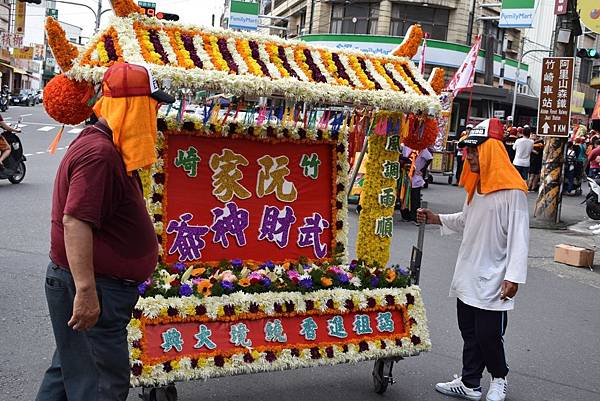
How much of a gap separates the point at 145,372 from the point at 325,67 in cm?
223

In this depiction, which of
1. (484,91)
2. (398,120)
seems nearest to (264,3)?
(484,91)

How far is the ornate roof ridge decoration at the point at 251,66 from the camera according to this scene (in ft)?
12.1

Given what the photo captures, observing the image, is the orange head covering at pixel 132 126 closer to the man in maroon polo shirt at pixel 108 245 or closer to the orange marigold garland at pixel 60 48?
the man in maroon polo shirt at pixel 108 245

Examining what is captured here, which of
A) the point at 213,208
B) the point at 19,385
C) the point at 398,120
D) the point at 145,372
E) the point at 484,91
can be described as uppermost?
the point at 484,91

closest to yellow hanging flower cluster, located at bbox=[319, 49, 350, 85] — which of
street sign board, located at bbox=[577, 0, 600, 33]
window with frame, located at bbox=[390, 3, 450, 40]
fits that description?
street sign board, located at bbox=[577, 0, 600, 33]

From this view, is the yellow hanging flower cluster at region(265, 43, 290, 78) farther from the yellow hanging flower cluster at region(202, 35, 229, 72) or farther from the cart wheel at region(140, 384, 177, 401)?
the cart wheel at region(140, 384, 177, 401)

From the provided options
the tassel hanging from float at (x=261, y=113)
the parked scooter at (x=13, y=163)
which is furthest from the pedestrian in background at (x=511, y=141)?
the tassel hanging from float at (x=261, y=113)

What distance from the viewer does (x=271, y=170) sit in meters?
4.94

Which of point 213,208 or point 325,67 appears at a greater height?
point 325,67

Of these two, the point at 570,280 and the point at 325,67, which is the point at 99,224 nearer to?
the point at 325,67

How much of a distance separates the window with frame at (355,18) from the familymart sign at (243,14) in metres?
6.50

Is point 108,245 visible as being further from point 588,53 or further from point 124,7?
point 588,53

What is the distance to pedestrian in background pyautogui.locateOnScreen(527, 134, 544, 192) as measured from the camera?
19.2 metres

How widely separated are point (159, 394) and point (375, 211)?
2213 mm
